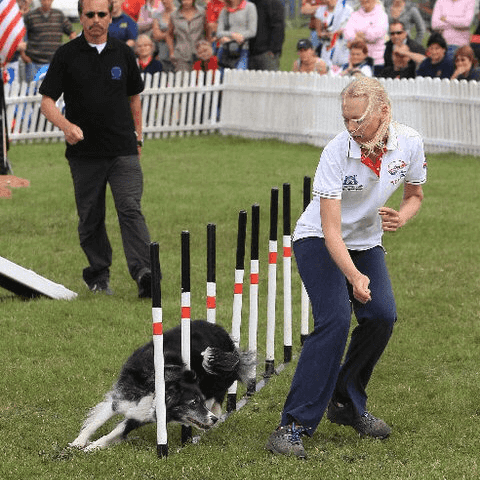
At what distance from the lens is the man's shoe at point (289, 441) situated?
5.69 meters

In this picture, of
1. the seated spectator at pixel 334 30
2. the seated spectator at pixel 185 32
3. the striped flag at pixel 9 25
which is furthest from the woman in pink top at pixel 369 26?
the striped flag at pixel 9 25

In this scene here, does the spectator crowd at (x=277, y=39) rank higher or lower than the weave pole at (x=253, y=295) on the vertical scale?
lower

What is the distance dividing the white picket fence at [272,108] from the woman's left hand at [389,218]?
11.9 meters

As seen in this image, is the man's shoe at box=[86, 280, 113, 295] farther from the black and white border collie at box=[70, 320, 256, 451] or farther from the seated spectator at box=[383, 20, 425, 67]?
the seated spectator at box=[383, 20, 425, 67]

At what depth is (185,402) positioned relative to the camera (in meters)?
5.75

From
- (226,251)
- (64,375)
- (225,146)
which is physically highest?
(64,375)

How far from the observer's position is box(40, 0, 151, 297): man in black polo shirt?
30.3ft

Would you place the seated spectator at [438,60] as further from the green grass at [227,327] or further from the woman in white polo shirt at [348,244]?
the woman in white polo shirt at [348,244]

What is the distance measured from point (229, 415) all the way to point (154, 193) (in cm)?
826

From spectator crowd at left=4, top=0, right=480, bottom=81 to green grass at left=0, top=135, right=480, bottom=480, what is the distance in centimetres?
312

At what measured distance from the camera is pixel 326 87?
18625mm

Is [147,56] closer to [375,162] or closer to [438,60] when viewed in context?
[438,60]

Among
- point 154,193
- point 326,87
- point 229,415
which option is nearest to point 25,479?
point 229,415

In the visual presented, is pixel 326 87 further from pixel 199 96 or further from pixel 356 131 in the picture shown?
pixel 356 131
